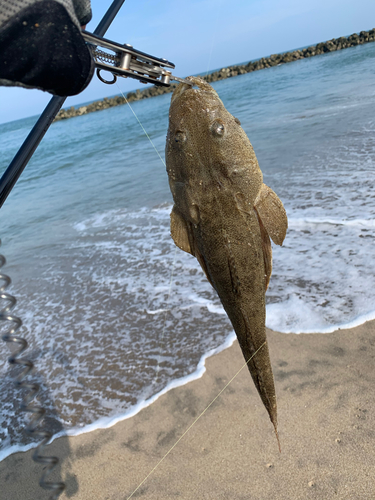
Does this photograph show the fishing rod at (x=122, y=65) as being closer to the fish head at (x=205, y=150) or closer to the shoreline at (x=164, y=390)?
the fish head at (x=205, y=150)

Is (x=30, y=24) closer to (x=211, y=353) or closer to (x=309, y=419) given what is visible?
(x=309, y=419)

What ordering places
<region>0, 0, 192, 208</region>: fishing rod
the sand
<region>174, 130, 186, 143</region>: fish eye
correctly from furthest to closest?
the sand
<region>174, 130, 186, 143</region>: fish eye
<region>0, 0, 192, 208</region>: fishing rod

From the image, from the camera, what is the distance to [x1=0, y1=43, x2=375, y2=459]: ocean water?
4094 mm

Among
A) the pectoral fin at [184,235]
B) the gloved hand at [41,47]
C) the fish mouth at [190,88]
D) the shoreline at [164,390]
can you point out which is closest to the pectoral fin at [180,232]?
the pectoral fin at [184,235]

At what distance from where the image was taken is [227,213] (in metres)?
1.96

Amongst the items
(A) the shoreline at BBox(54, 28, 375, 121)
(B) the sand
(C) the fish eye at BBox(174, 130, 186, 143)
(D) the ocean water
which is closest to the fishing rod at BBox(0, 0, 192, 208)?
(C) the fish eye at BBox(174, 130, 186, 143)

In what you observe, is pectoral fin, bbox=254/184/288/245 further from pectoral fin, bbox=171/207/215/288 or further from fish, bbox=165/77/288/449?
pectoral fin, bbox=171/207/215/288

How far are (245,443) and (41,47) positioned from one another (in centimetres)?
309

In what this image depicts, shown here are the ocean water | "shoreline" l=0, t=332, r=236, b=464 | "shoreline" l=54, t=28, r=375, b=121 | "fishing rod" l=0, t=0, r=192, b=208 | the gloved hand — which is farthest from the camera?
"shoreline" l=54, t=28, r=375, b=121

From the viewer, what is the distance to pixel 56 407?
13.1ft

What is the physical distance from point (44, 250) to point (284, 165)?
620 cm

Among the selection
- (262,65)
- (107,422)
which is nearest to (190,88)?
(107,422)

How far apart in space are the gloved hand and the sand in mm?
2912

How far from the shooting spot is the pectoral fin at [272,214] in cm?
197
